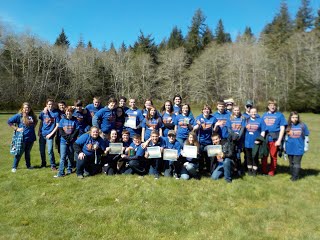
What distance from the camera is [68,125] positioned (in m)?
9.17

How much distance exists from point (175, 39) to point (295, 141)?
77.9 metres

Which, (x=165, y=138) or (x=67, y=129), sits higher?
(x=67, y=129)

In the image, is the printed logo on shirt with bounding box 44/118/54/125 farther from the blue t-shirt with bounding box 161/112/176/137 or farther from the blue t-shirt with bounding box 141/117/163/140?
the blue t-shirt with bounding box 161/112/176/137

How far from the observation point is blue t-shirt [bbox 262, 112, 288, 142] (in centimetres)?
910

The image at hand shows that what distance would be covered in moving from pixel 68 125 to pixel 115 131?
1.32 metres

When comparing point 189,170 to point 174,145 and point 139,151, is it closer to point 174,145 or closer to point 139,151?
point 174,145

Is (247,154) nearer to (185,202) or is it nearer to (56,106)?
(185,202)

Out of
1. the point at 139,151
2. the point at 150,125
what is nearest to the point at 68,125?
the point at 139,151

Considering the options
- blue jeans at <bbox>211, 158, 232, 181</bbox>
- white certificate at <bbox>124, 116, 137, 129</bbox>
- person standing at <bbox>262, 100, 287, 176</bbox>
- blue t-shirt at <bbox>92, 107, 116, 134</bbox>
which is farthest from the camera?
white certificate at <bbox>124, 116, 137, 129</bbox>

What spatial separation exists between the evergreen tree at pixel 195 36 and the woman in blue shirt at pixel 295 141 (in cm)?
6756

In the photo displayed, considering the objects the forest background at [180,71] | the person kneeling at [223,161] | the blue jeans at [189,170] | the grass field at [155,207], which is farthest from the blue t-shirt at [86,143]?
the forest background at [180,71]

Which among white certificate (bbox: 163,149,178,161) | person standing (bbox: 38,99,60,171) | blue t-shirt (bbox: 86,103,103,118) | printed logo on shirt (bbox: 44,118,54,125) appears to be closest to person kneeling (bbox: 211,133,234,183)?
white certificate (bbox: 163,149,178,161)

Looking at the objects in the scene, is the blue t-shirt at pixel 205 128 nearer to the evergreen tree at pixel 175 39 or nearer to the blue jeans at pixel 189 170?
the blue jeans at pixel 189 170

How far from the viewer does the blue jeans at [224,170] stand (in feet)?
28.1
